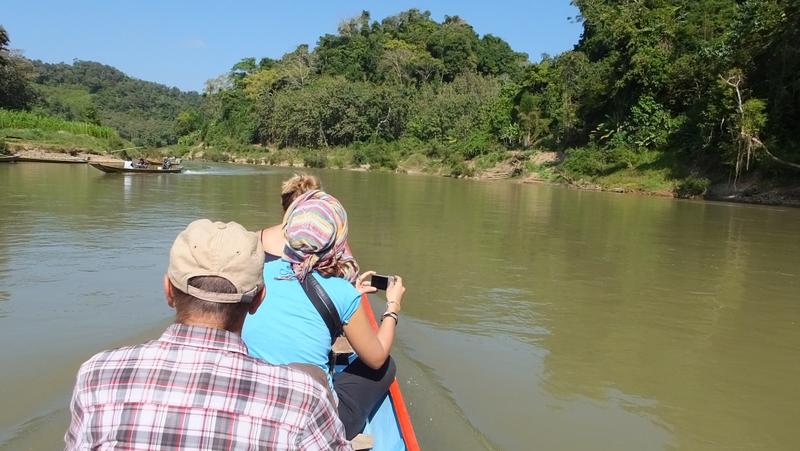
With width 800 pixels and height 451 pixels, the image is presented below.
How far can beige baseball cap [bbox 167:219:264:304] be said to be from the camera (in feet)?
4.57

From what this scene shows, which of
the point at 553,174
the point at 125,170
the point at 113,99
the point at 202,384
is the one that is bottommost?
the point at 202,384

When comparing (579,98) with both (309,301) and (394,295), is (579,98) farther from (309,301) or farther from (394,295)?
(309,301)

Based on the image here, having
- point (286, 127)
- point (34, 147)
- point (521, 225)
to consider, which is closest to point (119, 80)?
point (286, 127)

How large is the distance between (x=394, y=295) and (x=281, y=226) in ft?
2.27

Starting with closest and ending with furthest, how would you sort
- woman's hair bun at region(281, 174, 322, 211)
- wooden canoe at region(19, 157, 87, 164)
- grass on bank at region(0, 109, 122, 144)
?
woman's hair bun at region(281, 174, 322, 211)
wooden canoe at region(19, 157, 87, 164)
grass on bank at region(0, 109, 122, 144)

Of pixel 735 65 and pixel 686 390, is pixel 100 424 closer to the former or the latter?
pixel 686 390

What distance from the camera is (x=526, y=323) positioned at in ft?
19.3

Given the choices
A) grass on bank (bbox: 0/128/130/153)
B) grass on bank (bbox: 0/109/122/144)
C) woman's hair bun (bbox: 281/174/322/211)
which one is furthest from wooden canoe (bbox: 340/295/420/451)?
grass on bank (bbox: 0/109/122/144)

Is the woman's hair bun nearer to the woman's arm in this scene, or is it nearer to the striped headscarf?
the striped headscarf

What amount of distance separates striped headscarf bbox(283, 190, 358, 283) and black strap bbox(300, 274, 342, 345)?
32 millimetres

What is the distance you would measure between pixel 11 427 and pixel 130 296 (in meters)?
2.86

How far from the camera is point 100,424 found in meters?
1.33

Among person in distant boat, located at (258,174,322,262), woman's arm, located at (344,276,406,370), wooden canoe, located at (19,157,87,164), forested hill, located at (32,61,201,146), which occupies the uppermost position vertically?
forested hill, located at (32,61,201,146)

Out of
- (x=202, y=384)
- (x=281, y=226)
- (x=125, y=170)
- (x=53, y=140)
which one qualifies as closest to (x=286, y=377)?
(x=202, y=384)
